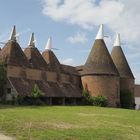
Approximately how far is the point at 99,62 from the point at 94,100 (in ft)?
18.6

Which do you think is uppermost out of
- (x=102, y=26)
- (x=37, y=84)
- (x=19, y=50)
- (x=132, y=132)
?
(x=102, y=26)

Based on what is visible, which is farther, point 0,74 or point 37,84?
point 37,84

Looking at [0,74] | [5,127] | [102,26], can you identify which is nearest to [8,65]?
[0,74]

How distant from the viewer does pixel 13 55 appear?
1783 inches

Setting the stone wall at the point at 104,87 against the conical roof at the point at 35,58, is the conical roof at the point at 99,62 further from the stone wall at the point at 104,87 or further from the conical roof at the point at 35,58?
the conical roof at the point at 35,58

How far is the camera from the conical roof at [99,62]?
52.4 metres

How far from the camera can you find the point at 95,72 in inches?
2057

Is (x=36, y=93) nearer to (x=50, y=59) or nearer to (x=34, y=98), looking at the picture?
(x=34, y=98)

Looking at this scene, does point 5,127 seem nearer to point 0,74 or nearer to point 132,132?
point 132,132

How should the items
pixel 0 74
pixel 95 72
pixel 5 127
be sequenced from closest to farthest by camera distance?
pixel 5 127, pixel 0 74, pixel 95 72

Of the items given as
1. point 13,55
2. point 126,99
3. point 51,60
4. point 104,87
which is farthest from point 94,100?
point 13,55

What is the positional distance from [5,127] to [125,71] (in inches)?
1723

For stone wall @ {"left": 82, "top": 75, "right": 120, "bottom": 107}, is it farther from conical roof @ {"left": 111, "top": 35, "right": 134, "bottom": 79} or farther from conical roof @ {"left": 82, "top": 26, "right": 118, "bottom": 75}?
conical roof @ {"left": 111, "top": 35, "right": 134, "bottom": 79}

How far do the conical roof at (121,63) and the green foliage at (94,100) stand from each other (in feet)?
28.5
